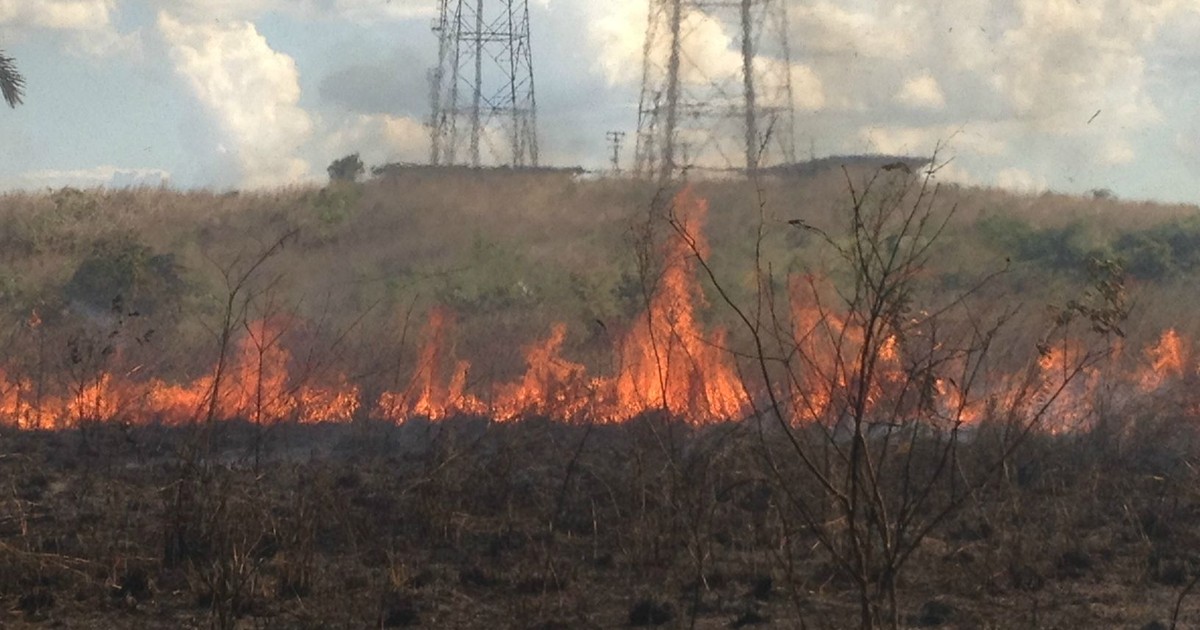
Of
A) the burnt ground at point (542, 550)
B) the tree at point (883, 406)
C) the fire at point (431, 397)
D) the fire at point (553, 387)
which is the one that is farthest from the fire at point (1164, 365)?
the fire at point (431, 397)

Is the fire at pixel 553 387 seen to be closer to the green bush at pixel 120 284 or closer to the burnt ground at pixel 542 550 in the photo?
the burnt ground at pixel 542 550

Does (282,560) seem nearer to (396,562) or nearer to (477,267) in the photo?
(396,562)

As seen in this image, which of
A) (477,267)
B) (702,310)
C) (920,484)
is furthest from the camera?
(477,267)

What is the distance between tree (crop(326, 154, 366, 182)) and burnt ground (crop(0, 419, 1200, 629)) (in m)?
36.6

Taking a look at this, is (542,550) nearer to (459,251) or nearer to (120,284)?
(120,284)

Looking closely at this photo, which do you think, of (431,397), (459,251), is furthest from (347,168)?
(431,397)

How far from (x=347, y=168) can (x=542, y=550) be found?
4223 cm

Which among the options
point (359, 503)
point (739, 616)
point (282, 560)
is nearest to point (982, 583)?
point (739, 616)

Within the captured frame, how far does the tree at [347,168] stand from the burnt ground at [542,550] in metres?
36.6

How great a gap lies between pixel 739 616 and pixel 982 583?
2033mm

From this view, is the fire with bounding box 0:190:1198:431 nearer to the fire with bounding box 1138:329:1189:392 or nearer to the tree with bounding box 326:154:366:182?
the fire with bounding box 1138:329:1189:392

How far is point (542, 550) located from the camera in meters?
11.0

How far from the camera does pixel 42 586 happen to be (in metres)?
9.44

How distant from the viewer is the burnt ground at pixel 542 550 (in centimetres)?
893
